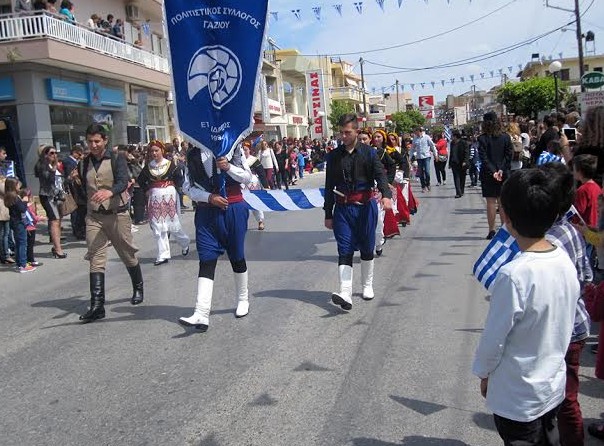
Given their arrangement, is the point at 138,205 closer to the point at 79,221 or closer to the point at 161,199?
the point at 79,221

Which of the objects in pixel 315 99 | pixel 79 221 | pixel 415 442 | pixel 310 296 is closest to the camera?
pixel 415 442

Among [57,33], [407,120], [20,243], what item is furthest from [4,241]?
[407,120]

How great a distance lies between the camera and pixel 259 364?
4.89 metres

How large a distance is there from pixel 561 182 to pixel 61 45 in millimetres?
18681

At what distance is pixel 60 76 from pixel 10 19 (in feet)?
8.64

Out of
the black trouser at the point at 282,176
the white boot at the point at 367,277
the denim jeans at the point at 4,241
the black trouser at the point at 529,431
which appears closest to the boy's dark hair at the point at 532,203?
the black trouser at the point at 529,431

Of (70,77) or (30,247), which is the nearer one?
(30,247)

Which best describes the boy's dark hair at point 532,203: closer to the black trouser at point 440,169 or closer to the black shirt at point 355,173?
the black shirt at point 355,173

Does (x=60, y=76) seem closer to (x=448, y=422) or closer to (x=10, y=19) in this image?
(x=10, y=19)

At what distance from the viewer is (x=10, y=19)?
18.1 meters

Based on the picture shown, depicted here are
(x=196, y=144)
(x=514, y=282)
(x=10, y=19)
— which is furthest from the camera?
(x=10, y=19)

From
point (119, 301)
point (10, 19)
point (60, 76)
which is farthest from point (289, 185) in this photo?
point (119, 301)

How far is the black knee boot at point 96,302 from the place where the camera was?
21.0 ft

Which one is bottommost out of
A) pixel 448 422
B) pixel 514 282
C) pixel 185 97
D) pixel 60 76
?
pixel 448 422
